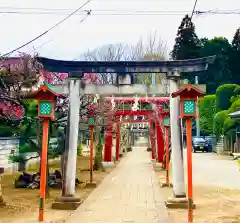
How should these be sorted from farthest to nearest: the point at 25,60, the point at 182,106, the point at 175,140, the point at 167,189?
the point at 167,189 < the point at 25,60 < the point at 175,140 < the point at 182,106

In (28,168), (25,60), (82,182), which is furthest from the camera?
(28,168)

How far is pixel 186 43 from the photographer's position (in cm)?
5191

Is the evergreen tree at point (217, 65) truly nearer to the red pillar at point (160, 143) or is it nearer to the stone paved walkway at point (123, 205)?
the red pillar at point (160, 143)

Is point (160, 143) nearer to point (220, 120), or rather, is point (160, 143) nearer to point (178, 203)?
point (178, 203)

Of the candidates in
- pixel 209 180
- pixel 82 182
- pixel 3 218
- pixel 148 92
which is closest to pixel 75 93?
pixel 148 92

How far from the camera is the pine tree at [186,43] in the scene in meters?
51.2

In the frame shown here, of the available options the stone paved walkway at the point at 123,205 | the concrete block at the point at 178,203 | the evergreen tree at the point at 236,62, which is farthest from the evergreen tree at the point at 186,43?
the concrete block at the point at 178,203

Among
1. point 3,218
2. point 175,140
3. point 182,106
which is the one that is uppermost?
point 182,106

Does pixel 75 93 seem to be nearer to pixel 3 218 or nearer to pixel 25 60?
pixel 25 60

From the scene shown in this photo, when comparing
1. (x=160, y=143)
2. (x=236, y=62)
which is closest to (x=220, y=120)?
(x=160, y=143)

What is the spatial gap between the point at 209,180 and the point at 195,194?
15.2ft

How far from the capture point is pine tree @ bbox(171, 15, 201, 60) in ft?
168

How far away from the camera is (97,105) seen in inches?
744

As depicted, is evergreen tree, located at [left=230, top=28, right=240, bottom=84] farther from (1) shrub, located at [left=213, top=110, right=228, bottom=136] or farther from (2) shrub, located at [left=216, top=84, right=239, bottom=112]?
(1) shrub, located at [left=213, top=110, right=228, bottom=136]
